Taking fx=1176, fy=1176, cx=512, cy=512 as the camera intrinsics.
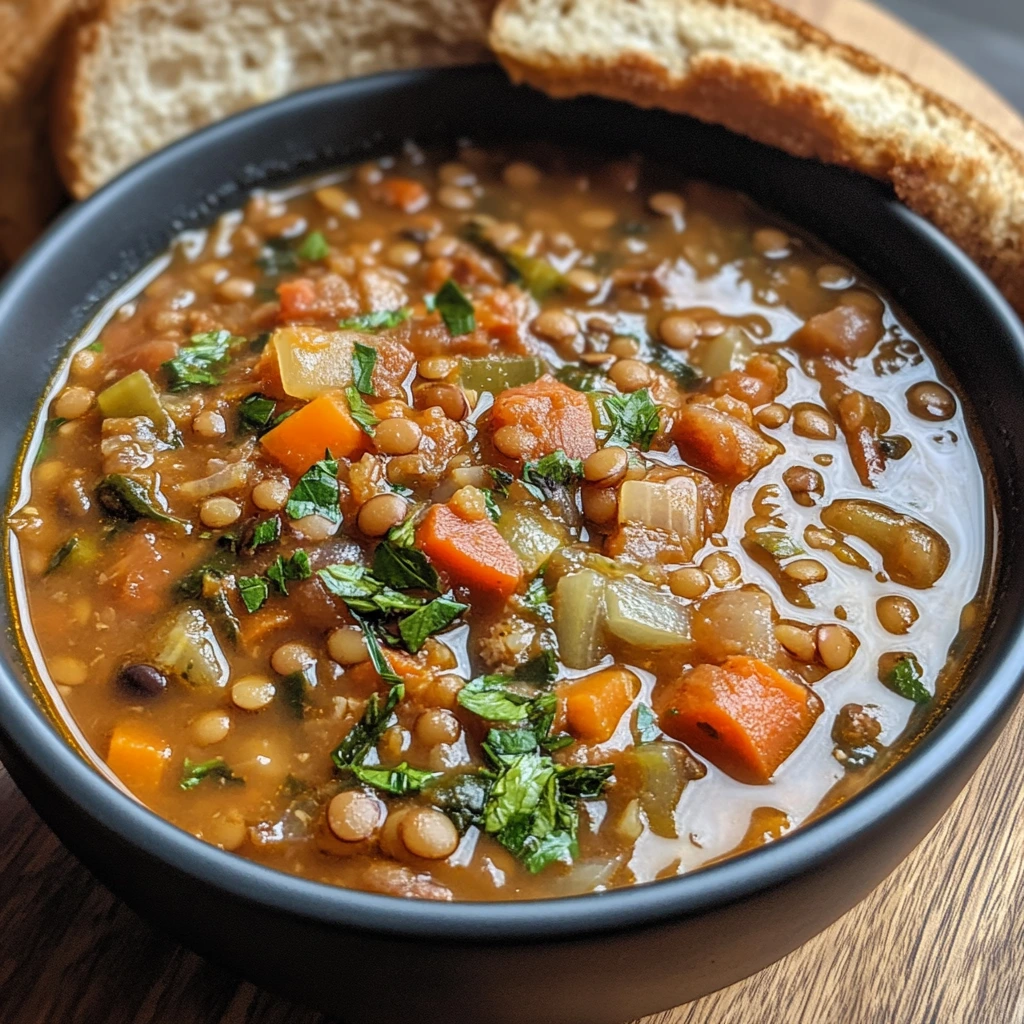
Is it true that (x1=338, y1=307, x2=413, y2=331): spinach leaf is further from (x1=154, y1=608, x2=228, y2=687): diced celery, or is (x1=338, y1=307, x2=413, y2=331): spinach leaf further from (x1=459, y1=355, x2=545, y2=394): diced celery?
(x1=154, y1=608, x2=228, y2=687): diced celery

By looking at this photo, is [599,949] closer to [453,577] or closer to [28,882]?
[453,577]

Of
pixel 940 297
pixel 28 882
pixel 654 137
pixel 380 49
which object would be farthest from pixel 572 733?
pixel 380 49

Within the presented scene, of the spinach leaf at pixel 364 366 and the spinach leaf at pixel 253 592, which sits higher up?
the spinach leaf at pixel 364 366

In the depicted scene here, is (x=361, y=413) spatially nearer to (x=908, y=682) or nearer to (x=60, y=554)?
(x=60, y=554)

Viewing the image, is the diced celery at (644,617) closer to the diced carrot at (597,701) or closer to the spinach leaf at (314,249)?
the diced carrot at (597,701)

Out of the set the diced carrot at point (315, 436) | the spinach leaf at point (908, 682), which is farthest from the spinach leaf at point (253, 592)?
the spinach leaf at point (908, 682)
